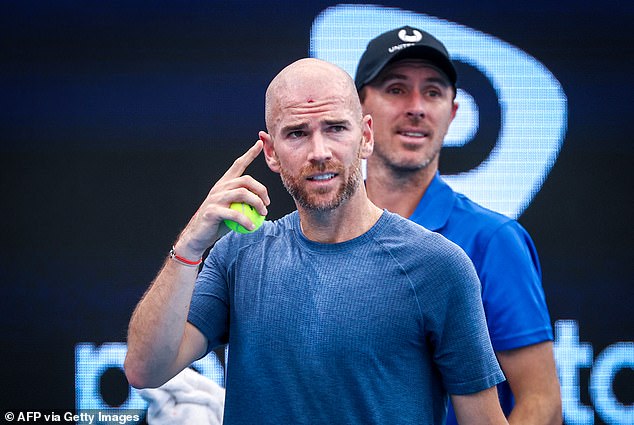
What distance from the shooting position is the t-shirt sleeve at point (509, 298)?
2.22 meters

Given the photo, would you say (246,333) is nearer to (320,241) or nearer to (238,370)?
(238,370)

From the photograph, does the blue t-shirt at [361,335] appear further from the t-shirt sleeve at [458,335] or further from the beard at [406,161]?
the beard at [406,161]

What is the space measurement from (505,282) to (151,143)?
5.55ft

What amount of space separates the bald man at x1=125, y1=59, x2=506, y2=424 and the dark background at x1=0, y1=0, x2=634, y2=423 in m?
1.50

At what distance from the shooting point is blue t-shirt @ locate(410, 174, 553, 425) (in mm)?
2221

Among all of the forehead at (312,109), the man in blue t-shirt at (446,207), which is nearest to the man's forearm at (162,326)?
the forehead at (312,109)

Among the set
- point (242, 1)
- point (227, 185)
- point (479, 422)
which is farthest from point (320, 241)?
point (242, 1)

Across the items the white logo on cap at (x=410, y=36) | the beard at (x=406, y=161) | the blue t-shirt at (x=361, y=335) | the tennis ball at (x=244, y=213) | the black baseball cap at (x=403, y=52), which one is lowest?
the blue t-shirt at (x=361, y=335)

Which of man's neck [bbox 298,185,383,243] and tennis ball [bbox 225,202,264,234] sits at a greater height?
tennis ball [bbox 225,202,264,234]

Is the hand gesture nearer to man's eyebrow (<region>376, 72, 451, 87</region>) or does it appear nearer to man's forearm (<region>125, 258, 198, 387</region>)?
man's forearm (<region>125, 258, 198, 387</region>)

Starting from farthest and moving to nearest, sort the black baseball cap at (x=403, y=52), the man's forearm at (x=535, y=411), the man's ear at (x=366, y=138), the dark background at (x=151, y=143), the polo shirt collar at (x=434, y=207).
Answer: the dark background at (x=151, y=143) < the black baseball cap at (x=403, y=52) < the polo shirt collar at (x=434, y=207) < the man's forearm at (x=535, y=411) < the man's ear at (x=366, y=138)

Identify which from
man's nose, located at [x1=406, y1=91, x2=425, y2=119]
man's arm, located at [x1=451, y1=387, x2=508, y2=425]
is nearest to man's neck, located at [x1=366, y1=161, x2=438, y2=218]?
man's nose, located at [x1=406, y1=91, x2=425, y2=119]

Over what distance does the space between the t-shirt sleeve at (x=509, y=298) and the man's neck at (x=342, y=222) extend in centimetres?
48

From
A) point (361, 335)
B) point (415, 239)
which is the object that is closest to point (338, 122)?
point (415, 239)
